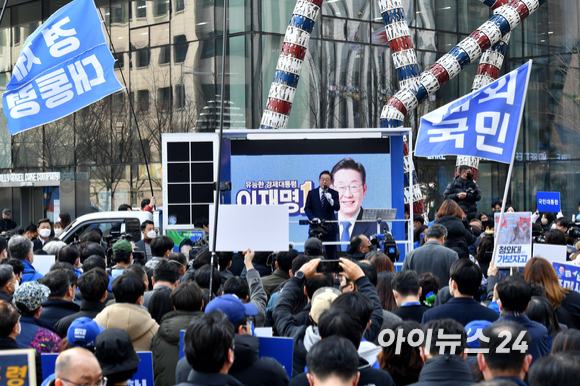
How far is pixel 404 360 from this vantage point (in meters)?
4.04

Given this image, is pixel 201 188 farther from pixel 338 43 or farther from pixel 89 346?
pixel 338 43

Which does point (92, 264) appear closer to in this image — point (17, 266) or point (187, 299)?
point (17, 266)

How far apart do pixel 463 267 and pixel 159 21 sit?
20514 mm

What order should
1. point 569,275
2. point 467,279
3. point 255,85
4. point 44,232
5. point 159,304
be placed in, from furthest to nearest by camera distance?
point 255,85 → point 44,232 → point 569,275 → point 159,304 → point 467,279

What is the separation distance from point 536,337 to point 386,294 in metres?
1.70

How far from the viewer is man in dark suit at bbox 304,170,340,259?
11.5 m

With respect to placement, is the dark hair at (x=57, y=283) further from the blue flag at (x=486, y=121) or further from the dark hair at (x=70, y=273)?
the blue flag at (x=486, y=121)

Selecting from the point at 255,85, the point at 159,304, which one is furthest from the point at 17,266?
the point at 255,85

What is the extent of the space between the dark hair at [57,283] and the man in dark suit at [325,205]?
6.24m

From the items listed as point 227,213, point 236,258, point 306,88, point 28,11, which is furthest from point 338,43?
point 227,213

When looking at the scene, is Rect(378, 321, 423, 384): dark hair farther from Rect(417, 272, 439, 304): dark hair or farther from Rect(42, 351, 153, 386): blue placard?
Rect(417, 272, 439, 304): dark hair

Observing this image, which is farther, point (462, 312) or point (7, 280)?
point (7, 280)

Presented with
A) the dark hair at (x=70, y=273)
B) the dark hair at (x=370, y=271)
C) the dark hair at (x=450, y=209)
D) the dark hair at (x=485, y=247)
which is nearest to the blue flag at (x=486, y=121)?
the dark hair at (x=485, y=247)

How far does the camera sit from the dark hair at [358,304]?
4039 mm
